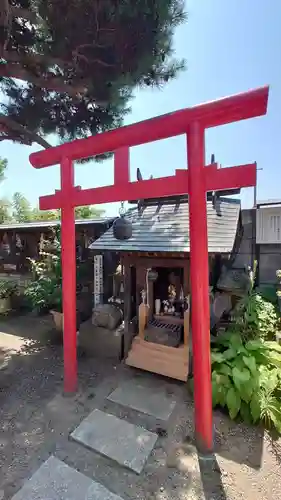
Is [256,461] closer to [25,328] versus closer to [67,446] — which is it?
[67,446]

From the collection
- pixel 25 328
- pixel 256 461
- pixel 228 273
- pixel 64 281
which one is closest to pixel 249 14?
pixel 228 273

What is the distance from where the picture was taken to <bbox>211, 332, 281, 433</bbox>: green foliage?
2.99 metres

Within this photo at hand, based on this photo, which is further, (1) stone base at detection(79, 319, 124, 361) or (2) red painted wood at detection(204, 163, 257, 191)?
(1) stone base at detection(79, 319, 124, 361)

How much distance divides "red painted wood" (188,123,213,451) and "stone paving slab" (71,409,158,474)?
63 cm

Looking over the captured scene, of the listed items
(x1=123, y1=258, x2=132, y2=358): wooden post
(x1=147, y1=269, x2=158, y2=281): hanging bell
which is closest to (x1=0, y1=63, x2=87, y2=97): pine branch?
(x1=123, y1=258, x2=132, y2=358): wooden post

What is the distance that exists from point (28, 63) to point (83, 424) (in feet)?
17.7

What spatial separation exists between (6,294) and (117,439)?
6679 millimetres

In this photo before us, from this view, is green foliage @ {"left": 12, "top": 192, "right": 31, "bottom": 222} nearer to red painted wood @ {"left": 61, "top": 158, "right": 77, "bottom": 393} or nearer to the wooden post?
the wooden post

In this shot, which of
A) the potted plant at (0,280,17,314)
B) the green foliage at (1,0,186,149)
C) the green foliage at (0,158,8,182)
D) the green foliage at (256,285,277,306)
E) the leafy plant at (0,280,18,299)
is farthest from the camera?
the green foliage at (0,158,8,182)

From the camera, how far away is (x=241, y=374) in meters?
3.18

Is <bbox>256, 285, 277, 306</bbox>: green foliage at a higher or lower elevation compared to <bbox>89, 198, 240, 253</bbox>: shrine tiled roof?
lower

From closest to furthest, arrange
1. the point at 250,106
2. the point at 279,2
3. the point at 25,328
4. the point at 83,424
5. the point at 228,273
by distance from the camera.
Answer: the point at 250,106 < the point at 83,424 < the point at 279,2 < the point at 228,273 < the point at 25,328

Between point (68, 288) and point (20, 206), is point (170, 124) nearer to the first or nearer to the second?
point (68, 288)

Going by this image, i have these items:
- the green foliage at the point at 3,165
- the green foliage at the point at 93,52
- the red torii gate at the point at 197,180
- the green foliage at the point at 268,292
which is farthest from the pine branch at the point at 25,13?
the green foliage at the point at 3,165
